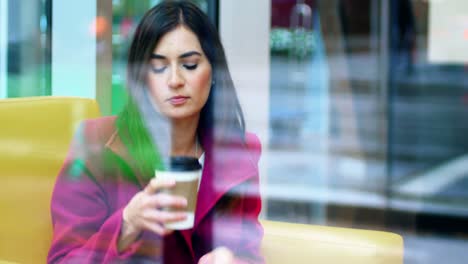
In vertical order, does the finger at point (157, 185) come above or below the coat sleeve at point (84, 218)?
above

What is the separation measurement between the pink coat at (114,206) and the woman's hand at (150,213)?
0.02 meters

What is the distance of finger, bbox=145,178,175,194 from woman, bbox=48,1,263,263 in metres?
0.06

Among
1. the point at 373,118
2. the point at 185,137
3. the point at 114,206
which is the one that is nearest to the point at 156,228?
the point at 114,206

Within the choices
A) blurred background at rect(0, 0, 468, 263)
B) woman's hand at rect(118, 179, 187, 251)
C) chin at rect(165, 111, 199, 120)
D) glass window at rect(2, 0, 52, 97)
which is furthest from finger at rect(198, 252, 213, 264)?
blurred background at rect(0, 0, 468, 263)

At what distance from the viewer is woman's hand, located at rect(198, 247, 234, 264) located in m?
1.07

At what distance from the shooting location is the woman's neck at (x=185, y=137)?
114 cm

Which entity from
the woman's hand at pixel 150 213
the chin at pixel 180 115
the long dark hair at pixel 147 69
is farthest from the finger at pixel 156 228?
the chin at pixel 180 115

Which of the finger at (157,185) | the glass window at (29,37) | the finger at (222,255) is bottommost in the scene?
the finger at (222,255)

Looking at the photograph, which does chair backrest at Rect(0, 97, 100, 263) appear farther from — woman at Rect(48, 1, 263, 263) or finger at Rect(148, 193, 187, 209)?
finger at Rect(148, 193, 187, 209)

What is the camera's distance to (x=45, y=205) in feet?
3.69

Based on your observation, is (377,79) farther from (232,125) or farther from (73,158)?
(73,158)

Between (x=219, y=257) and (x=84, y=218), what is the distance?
0.23m

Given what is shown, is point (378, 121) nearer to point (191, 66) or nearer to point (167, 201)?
point (191, 66)

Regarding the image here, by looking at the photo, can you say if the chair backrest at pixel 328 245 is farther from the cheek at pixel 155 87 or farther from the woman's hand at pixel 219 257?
the cheek at pixel 155 87
